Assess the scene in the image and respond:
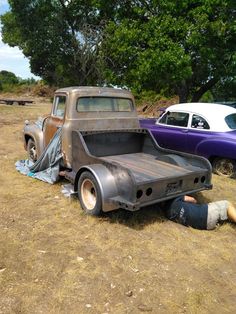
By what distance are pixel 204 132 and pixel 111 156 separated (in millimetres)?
2472

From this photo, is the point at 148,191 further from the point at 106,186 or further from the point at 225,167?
the point at 225,167

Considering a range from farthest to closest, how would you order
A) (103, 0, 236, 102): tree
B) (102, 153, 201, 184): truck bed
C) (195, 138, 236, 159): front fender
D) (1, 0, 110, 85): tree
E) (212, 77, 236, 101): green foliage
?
(1, 0, 110, 85): tree, (212, 77, 236, 101): green foliage, (103, 0, 236, 102): tree, (195, 138, 236, 159): front fender, (102, 153, 201, 184): truck bed

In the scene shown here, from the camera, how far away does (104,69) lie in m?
15.8

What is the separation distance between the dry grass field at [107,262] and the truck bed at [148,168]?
0.59 m

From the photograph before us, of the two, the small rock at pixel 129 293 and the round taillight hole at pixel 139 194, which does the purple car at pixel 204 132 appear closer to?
Result: the round taillight hole at pixel 139 194

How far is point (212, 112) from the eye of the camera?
8336 millimetres

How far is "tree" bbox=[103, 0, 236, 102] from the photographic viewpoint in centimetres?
1286

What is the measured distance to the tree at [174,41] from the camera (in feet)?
42.2

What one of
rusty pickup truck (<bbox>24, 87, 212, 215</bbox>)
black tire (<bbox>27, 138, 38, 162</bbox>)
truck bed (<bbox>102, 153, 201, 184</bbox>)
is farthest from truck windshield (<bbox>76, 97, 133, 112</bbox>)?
black tire (<bbox>27, 138, 38, 162</bbox>)

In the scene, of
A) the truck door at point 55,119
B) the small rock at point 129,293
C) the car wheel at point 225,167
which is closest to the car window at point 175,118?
the car wheel at point 225,167

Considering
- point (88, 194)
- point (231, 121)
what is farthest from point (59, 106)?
point (231, 121)

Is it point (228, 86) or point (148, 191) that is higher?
point (228, 86)

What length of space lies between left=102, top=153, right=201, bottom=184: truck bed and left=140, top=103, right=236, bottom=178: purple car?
5.34ft

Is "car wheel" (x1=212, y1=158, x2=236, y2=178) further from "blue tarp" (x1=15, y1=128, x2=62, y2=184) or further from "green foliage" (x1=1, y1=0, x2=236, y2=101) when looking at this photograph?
"green foliage" (x1=1, y1=0, x2=236, y2=101)
